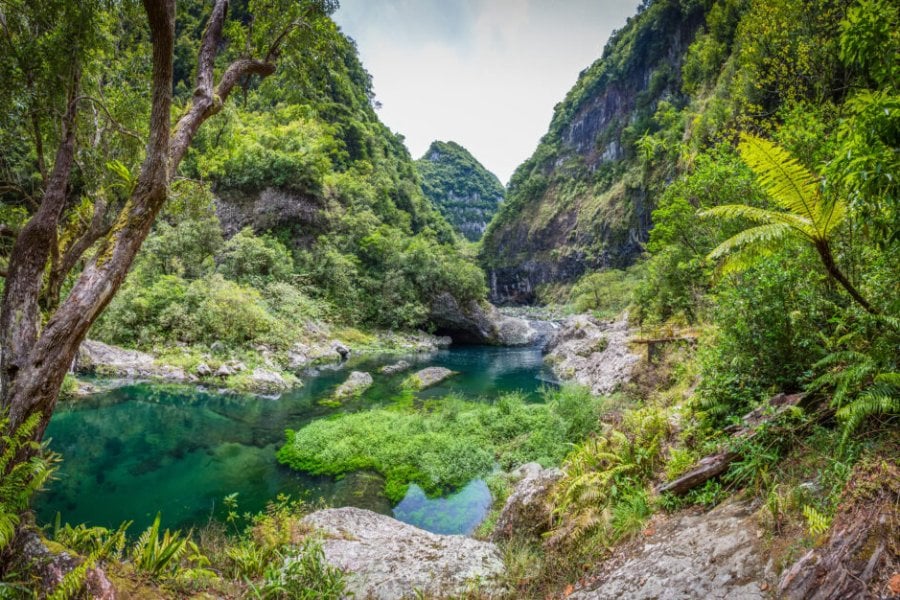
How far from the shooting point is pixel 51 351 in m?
3.26

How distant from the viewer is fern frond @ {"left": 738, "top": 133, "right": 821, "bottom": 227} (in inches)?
163

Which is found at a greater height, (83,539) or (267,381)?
(83,539)

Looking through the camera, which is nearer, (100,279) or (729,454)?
(100,279)

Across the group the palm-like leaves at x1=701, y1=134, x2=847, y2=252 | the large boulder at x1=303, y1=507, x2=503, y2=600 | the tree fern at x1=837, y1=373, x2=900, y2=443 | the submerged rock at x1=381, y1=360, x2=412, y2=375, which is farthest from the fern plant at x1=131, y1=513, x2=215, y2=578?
the submerged rock at x1=381, y1=360, x2=412, y2=375

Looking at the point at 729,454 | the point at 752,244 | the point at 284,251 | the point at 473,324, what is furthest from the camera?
the point at 473,324

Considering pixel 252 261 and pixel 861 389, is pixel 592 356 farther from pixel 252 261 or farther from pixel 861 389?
pixel 252 261

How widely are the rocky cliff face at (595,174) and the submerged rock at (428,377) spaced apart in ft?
122

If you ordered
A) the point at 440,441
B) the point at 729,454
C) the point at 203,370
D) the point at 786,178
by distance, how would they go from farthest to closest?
the point at 203,370 → the point at 440,441 → the point at 786,178 → the point at 729,454

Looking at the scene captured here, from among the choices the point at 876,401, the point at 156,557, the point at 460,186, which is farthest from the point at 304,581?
the point at 460,186

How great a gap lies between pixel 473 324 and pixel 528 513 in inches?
1167

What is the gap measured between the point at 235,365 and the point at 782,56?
22040 mm

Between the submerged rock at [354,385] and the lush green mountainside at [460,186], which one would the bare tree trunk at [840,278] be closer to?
the submerged rock at [354,385]

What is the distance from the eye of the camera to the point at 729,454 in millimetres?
4109

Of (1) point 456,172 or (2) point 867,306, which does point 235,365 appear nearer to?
(2) point 867,306
